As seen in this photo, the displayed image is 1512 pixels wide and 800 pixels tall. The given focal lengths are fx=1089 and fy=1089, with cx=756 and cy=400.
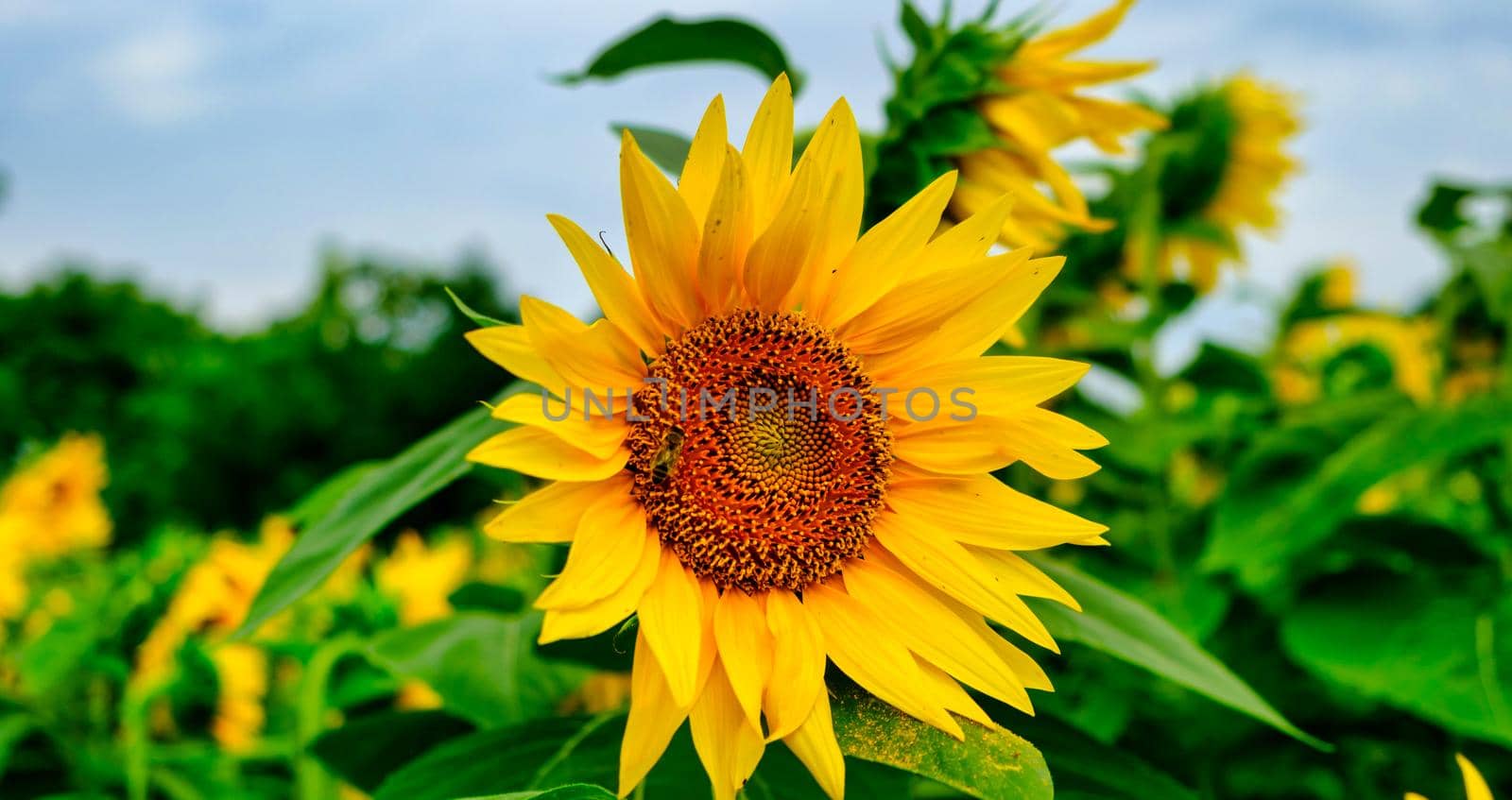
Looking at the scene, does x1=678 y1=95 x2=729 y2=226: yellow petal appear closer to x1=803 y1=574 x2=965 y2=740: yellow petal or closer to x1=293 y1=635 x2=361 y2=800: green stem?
x1=803 y1=574 x2=965 y2=740: yellow petal

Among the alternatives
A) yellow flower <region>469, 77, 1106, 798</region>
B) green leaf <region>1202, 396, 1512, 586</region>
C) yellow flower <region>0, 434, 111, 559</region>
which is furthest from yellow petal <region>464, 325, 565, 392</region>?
yellow flower <region>0, 434, 111, 559</region>

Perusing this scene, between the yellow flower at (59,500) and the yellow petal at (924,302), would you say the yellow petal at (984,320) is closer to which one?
the yellow petal at (924,302)

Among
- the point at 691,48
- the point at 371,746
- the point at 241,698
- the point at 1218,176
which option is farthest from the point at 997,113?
the point at 241,698

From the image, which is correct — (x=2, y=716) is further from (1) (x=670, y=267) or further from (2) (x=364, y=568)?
(1) (x=670, y=267)

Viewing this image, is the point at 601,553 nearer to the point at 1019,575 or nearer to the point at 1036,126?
the point at 1019,575

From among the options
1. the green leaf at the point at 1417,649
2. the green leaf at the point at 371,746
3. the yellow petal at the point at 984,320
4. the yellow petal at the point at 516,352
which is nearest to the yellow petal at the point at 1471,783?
the green leaf at the point at 1417,649

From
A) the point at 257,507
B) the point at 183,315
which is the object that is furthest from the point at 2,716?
the point at 183,315
